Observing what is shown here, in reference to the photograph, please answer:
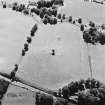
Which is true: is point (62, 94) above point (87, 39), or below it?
below

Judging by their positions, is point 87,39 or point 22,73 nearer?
point 22,73

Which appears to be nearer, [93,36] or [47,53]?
[47,53]

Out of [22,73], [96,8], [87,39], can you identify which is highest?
[96,8]

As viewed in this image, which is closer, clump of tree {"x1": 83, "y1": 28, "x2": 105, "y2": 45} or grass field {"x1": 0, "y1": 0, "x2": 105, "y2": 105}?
grass field {"x1": 0, "y1": 0, "x2": 105, "y2": 105}

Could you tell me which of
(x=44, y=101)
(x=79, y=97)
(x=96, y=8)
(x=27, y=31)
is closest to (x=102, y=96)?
(x=79, y=97)

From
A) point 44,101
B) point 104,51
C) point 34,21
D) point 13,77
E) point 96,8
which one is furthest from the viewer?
point 96,8

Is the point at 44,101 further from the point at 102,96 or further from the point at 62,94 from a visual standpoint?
the point at 102,96

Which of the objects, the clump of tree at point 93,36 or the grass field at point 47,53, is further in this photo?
the clump of tree at point 93,36

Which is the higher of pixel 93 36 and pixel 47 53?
pixel 93 36
